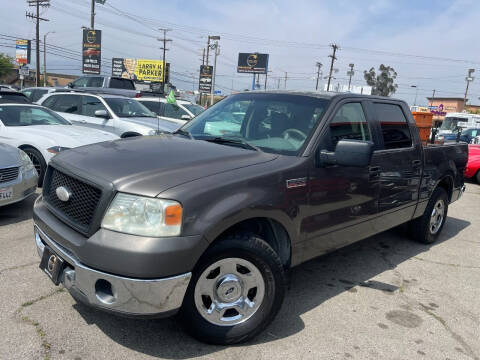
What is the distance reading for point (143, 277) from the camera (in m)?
2.24

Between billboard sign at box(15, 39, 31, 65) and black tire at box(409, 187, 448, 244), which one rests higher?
billboard sign at box(15, 39, 31, 65)

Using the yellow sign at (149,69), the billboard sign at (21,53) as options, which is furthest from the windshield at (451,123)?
the yellow sign at (149,69)

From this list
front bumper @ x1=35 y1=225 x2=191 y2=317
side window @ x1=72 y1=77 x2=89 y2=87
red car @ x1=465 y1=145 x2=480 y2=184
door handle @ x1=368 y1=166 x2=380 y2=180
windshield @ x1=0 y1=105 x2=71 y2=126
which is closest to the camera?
front bumper @ x1=35 y1=225 x2=191 y2=317

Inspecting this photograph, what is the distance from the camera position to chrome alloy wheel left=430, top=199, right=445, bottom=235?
5.16 meters

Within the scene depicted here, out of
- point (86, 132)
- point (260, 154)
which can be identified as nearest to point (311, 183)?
point (260, 154)

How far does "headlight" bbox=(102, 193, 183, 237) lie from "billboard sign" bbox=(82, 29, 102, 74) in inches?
1555

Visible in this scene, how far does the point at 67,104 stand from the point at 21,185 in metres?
5.54

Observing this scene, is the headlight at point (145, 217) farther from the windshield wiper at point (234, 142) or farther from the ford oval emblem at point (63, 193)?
the windshield wiper at point (234, 142)

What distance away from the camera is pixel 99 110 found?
378 inches

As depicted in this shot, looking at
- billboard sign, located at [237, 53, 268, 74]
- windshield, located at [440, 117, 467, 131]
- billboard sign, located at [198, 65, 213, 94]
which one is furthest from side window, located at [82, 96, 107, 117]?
billboard sign, located at [237, 53, 268, 74]

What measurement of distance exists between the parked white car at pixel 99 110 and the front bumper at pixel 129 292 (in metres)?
7.26

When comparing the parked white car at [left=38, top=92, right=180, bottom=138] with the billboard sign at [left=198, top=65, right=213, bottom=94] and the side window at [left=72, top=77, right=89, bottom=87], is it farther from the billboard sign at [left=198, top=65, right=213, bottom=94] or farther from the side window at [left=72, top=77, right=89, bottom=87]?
the billboard sign at [left=198, top=65, right=213, bottom=94]

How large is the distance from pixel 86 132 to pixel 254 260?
18.3 feet

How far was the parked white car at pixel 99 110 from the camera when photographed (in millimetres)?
9469
